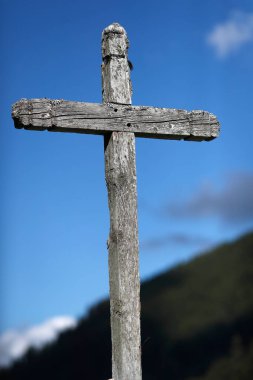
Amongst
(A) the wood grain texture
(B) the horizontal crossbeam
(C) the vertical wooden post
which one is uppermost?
(A) the wood grain texture

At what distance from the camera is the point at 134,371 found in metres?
6.58

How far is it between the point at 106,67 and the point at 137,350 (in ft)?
A: 8.10

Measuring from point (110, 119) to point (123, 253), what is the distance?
1.15m

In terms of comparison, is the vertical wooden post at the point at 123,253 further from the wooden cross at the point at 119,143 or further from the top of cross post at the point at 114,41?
the top of cross post at the point at 114,41

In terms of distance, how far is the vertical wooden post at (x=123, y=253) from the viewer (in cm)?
656

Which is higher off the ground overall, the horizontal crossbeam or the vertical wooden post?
the horizontal crossbeam

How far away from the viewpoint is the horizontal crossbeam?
21.6 feet

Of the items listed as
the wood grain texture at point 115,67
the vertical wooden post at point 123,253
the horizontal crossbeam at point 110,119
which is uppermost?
the wood grain texture at point 115,67

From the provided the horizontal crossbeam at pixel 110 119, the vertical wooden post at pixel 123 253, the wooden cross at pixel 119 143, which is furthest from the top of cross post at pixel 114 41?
A: the horizontal crossbeam at pixel 110 119

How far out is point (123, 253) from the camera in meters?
6.62

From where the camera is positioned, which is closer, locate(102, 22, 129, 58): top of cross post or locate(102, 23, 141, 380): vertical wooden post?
locate(102, 23, 141, 380): vertical wooden post

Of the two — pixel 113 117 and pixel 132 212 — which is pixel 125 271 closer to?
pixel 132 212

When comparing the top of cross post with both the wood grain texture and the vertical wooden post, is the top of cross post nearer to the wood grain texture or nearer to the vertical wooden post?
the wood grain texture

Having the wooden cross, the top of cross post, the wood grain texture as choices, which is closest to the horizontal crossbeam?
the wooden cross
